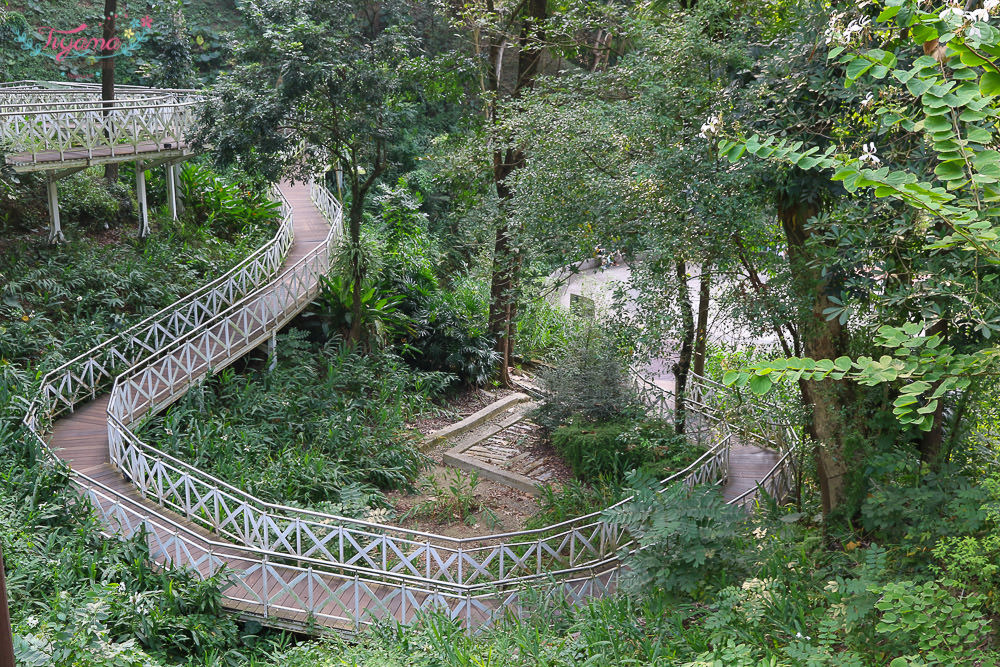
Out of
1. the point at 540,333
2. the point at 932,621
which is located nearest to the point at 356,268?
the point at 540,333

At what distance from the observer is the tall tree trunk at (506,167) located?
1354 centimetres

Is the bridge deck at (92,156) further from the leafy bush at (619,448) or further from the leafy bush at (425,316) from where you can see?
the leafy bush at (619,448)

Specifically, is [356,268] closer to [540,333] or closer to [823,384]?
[540,333]

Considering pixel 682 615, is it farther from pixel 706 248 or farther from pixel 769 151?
pixel 769 151

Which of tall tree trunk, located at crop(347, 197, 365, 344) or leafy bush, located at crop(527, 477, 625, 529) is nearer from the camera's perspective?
leafy bush, located at crop(527, 477, 625, 529)

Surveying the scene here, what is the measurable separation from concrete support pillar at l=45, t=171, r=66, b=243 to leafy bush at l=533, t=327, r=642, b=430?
969 cm

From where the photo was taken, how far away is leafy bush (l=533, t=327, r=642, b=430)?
12078 mm

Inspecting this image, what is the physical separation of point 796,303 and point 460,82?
31.2 ft

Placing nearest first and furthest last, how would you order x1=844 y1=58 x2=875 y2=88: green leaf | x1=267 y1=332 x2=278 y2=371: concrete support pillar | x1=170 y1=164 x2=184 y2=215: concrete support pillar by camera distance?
x1=844 y1=58 x2=875 y2=88: green leaf, x1=267 y1=332 x2=278 y2=371: concrete support pillar, x1=170 y1=164 x2=184 y2=215: concrete support pillar

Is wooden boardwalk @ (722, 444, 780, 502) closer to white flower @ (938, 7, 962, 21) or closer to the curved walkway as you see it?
the curved walkway

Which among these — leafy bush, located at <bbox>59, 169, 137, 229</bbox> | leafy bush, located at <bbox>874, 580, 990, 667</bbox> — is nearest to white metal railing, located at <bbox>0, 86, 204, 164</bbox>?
leafy bush, located at <bbox>59, 169, 137, 229</bbox>

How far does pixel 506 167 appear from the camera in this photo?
14391mm

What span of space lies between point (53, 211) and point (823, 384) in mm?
13685

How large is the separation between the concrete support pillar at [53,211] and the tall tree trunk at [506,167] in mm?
8144
